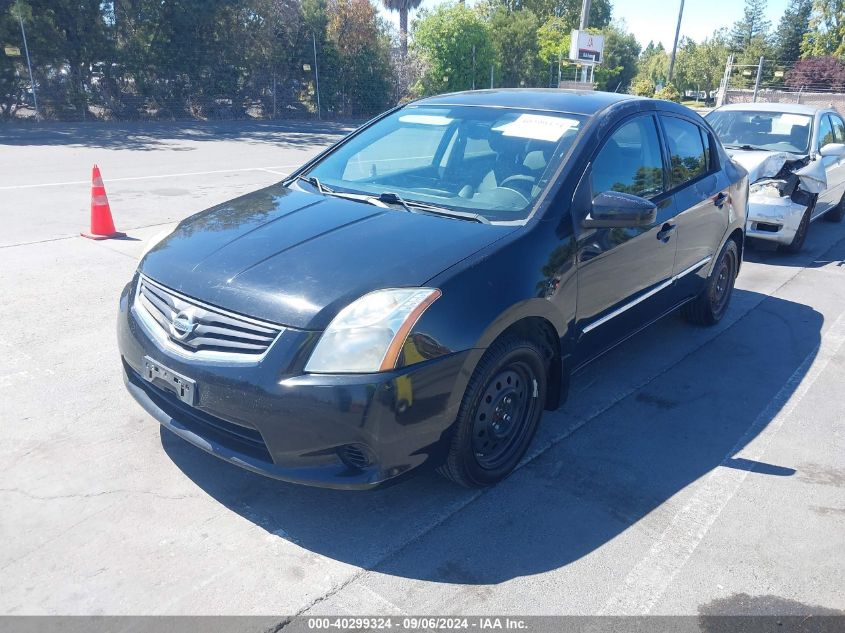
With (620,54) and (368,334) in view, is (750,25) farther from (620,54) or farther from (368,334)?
(368,334)

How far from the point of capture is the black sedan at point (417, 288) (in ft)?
9.22

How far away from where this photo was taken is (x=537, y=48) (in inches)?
1476

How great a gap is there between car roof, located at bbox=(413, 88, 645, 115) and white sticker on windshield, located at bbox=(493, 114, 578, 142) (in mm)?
107

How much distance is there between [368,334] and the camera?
2.81 metres

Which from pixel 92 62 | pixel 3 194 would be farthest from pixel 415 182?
pixel 92 62

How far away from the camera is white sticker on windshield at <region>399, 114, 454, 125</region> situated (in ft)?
14.6

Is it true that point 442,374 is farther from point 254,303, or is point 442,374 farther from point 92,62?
point 92,62

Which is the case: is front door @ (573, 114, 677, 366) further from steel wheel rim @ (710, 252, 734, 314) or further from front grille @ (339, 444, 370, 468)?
front grille @ (339, 444, 370, 468)

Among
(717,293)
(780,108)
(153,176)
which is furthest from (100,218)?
(780,108)

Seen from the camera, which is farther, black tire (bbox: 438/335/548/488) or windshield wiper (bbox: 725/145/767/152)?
windshield wiper (bbox: 725/145/767/152)

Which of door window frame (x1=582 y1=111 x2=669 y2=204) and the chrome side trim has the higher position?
door window frame (x1=582 y1=111 x2=669 y2=204)

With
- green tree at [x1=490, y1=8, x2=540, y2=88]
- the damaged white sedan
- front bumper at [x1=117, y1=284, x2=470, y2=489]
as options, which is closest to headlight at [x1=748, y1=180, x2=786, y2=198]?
the damaged white sedan

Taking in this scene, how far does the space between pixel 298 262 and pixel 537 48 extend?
37.7 metres

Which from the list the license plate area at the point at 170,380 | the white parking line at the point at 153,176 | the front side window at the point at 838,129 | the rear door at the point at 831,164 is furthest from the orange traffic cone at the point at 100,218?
the front side window at the point at 838,129
